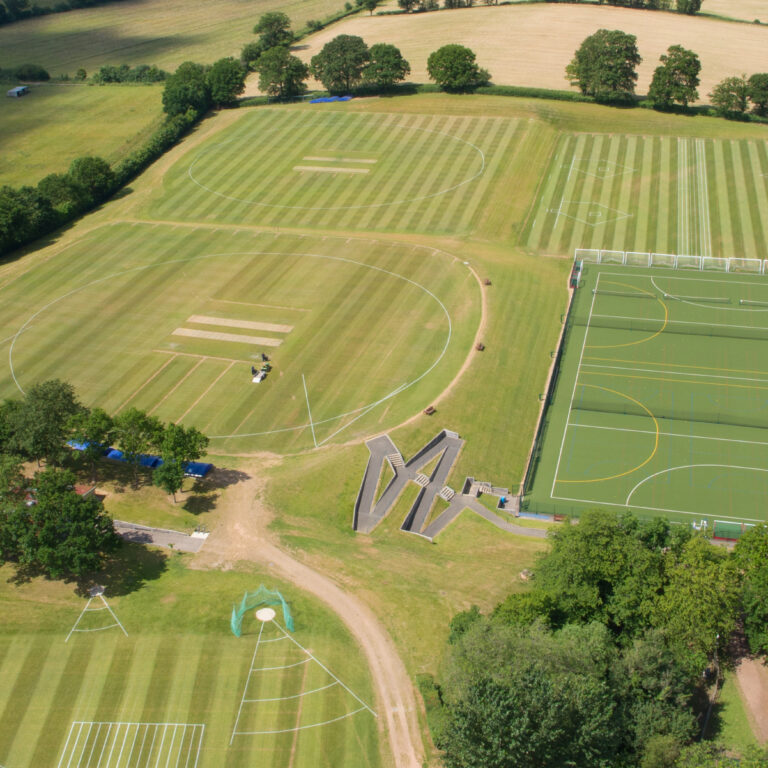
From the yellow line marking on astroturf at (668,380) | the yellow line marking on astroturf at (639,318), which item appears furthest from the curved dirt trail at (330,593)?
the yellow line marking on astroturf at (639,318)

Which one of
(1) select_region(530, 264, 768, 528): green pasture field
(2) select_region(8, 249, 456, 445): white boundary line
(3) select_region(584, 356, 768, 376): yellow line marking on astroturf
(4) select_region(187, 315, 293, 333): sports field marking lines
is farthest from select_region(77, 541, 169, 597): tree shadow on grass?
(3) select_region(584, 356, 768, 376): yellow line marking on astroturf

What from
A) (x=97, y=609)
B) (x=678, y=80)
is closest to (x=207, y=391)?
(x=97, y=609)

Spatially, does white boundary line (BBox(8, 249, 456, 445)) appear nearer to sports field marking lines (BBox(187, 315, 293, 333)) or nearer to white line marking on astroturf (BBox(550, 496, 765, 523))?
sports field marking lines (BBox(187, 315, 293, 333))

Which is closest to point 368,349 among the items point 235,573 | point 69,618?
point 235,573

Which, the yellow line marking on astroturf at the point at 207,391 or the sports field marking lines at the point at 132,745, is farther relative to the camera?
the yellow line marking on astroturf at the point at 207,391

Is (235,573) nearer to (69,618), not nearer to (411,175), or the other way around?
(69,618)

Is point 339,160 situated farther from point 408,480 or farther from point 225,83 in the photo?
point 408,480

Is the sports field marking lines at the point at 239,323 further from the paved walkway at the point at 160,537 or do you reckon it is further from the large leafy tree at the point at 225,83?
the large leafy tree at the point at 225,83
